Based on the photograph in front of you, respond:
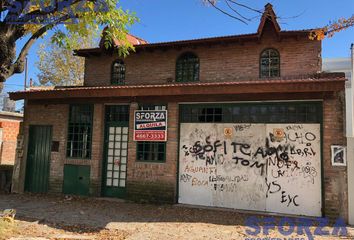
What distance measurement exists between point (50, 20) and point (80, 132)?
475 centimetres

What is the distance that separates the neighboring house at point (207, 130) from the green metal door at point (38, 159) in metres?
0.04

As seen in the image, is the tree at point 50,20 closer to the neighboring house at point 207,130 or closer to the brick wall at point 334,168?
the neighboring house at point 207,130

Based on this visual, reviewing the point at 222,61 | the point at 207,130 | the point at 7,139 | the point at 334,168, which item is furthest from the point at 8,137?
the point at 334,168

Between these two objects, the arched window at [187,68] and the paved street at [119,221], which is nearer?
the paved street at [119,221]

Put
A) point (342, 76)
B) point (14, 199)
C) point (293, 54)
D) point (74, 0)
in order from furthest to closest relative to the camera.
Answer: point (293, 54), point (14, 199), point (342, 76), point (74, 0)

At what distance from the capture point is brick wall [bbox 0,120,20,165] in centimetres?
1828

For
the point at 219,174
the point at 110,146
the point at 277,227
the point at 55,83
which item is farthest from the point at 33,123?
the point at 55,83

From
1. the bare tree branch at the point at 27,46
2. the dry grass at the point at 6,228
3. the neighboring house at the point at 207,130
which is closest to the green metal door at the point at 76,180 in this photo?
the neighboring house at the point at 207,130

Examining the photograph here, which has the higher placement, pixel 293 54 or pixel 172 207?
pixel 293 54

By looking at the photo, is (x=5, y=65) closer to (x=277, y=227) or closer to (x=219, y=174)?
(x=219, y=174)

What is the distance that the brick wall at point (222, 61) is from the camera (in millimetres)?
11148

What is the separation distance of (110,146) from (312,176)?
20.6ft

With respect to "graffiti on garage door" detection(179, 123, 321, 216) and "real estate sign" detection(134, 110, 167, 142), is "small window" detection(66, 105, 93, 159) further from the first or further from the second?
"graffiti on garage door" detection(179, 123, 321, 216)

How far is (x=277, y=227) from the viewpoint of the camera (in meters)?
7.53
